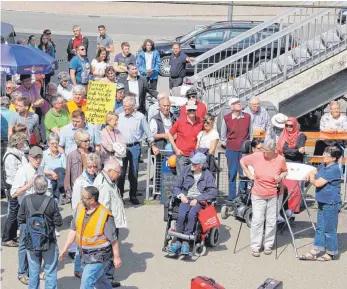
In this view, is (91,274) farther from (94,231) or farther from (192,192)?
(192,192)

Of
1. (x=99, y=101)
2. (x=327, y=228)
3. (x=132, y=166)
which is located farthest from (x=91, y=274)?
(x=99, y=101)

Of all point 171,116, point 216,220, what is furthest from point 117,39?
point 216,220

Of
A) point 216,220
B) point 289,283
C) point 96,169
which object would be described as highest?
point 96,169

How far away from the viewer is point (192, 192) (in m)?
11.2

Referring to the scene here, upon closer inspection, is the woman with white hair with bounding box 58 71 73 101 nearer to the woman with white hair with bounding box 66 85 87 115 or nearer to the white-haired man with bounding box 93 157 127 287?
the woman with white hair with bounding box 66 85 87 115

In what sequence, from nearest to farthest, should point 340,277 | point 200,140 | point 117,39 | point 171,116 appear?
1. point 340,277
2. point 200,140
3. point 171,116
4. point 117,39

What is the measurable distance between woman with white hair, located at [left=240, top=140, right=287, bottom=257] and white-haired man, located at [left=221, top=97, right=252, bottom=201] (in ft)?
4.98

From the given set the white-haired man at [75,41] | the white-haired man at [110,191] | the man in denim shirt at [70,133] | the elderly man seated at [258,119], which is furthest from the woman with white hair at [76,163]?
the white-haired man at [75,41]

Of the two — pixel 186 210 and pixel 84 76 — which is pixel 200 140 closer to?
pixel 186 210

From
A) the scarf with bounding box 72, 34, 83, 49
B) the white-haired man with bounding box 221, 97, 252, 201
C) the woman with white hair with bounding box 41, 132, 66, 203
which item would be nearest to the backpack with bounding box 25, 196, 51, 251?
the woman with white hair with bounding box 41, 132, 66, 203

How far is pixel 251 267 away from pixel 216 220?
2.58 ft

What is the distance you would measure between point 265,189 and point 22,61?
5938 mm

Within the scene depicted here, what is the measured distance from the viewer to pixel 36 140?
1295 centimetres

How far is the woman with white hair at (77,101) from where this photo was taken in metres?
13.9
